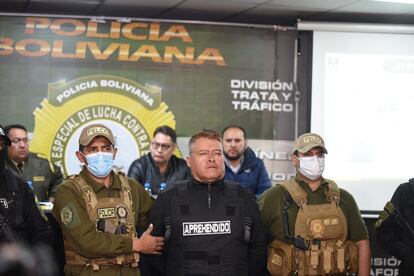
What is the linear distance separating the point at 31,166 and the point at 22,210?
7.56 feet

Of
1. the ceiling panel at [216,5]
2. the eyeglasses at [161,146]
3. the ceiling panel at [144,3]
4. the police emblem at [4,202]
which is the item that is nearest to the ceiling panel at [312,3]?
the ceiling panel at [216,5]

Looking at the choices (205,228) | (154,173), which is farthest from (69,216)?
(154,173)

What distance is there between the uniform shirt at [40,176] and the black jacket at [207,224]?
2.30 metres

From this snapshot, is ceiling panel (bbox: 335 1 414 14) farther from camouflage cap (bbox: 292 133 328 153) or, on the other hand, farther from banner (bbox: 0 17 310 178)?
camouflage cap (bbox: 292 133 328 153)

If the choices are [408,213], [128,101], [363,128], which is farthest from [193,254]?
[363,128]

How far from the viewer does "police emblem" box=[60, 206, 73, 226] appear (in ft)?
11.0

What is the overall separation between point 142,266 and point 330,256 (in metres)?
1.07

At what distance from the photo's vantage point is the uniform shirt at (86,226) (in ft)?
10.9

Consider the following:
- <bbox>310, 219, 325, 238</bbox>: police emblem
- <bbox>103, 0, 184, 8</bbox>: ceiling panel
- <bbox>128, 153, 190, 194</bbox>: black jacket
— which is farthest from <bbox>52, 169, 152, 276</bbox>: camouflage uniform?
<bbox>103, 0, 184, 8</bbox>: ceiling panel

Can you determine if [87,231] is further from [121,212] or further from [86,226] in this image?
[121,212]

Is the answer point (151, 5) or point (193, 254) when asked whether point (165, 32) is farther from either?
point (193, 254)

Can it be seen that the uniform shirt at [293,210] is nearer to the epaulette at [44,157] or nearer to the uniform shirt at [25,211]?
the uniform shirt at [25,211]

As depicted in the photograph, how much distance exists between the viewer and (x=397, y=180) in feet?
21.2

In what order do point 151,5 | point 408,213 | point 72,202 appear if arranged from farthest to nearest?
point 151,5
point 408,213
point 72,202
